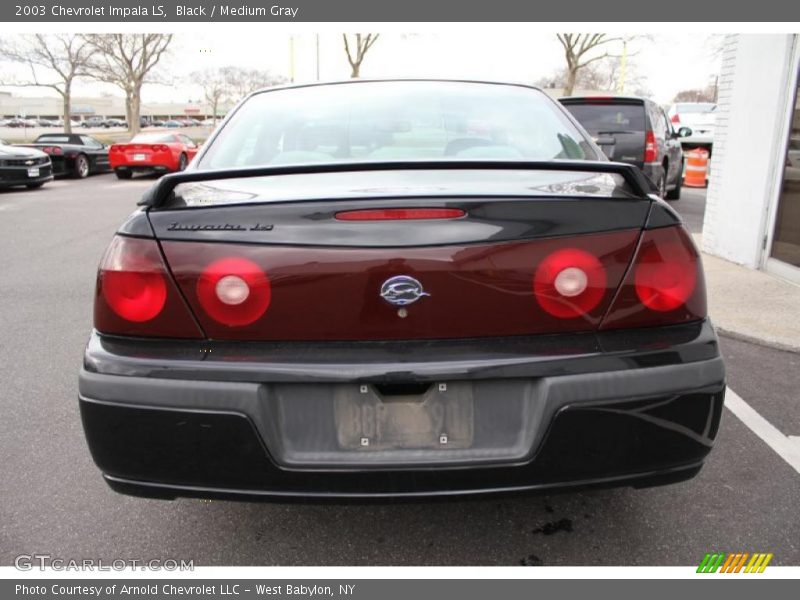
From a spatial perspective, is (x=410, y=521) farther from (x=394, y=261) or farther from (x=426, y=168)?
(x=426, y=168)

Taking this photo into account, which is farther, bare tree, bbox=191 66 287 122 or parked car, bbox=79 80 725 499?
bare tree, bbox=191 66 287 122

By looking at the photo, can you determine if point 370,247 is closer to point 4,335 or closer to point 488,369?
point 488,369

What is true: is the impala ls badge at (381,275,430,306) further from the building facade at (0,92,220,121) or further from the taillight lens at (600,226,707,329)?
the building facade at (0,92,220,121)

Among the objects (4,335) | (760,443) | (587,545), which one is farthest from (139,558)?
(4,335)

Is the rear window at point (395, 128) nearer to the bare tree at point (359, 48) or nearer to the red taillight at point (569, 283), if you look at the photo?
the red taillight at point (569, 283)

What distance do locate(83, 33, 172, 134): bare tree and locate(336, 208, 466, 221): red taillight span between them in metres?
39.4

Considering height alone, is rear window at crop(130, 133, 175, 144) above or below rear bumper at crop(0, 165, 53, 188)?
above

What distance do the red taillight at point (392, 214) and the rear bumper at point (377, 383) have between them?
1.13 ft

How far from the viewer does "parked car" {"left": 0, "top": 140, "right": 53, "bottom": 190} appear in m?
13.6

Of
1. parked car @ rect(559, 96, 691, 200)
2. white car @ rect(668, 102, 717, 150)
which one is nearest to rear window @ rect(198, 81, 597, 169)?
parked car @ rect(559, 96, 691, 200)

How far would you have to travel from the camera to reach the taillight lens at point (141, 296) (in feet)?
5.86

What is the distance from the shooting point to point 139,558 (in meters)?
2.14

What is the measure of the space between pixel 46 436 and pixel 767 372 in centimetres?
381

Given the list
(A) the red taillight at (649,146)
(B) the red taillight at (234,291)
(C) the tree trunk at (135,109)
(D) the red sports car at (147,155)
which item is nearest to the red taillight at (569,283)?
(B) the red taillight at (234,291)
